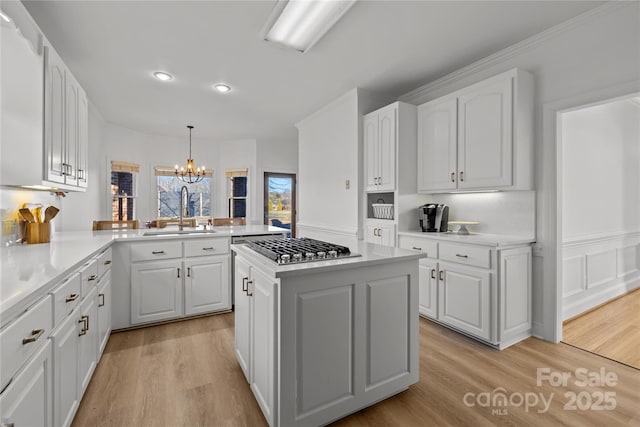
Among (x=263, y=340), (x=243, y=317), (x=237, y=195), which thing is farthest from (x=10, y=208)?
(x=237, y=195)

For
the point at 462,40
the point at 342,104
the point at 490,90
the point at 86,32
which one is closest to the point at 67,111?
the point at 86,32

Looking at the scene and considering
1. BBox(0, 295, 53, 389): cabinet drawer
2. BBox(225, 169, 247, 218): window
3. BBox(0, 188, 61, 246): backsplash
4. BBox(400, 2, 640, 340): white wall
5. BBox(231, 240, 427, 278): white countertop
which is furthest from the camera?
BBox(225, 169, 247, 218): window

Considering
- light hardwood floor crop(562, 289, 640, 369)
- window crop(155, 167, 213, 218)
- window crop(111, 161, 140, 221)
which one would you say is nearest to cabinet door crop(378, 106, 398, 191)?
light hardwood floor crop(562, 289, 640, 369)

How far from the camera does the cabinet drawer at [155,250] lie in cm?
283

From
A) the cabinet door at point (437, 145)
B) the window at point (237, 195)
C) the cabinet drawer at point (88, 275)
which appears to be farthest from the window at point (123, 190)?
the cabinet door at point (437, 145)

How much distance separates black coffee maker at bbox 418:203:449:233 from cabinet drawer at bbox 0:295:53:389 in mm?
3199

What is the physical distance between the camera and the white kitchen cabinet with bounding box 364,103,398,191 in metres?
3.42

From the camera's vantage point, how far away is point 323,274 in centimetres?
153

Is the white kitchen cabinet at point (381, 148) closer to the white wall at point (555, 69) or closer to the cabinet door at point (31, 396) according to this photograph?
the white wall at point (555, 69)

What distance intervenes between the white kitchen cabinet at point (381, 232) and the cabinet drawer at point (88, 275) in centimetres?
267

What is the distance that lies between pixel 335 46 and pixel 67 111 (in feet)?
7.71

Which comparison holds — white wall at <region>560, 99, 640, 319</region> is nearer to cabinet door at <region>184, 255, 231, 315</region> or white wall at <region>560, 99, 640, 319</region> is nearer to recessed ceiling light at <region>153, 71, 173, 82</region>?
cabinet door at <region>184, 255, 231, 315</region>

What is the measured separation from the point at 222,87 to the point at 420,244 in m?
3.08

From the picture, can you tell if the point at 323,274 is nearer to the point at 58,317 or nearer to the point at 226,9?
the point at 58,317
